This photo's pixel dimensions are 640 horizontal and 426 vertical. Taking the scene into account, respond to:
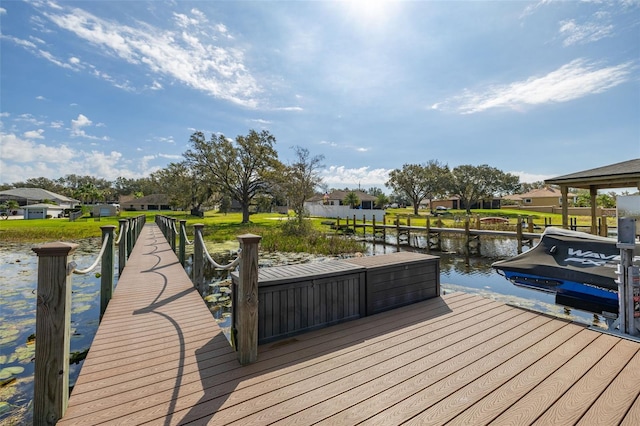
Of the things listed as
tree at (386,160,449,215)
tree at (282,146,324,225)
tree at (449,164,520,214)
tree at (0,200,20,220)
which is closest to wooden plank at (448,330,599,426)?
tree at (282,146,324,225)

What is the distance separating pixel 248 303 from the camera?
268 centimetres

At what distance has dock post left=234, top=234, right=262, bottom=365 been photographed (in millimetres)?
2637

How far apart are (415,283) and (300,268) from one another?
1.91 m

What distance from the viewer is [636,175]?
8070 millimetres

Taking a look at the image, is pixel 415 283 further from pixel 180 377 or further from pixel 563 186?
pixel 563 186

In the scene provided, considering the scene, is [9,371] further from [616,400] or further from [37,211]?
[37,211]

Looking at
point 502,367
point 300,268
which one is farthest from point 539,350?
point 300,268

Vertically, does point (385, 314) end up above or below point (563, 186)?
below

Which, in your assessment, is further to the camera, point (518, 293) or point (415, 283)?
point (518, 293)

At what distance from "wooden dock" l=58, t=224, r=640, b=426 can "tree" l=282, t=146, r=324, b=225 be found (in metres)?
18.6

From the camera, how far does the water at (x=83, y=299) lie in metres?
3.35

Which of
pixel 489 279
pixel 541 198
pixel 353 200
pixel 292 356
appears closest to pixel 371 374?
pixel 292 356

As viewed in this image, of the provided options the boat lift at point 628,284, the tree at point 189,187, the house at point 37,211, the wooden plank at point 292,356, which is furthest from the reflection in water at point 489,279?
the house at point 37,211

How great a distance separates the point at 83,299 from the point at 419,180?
144ft
